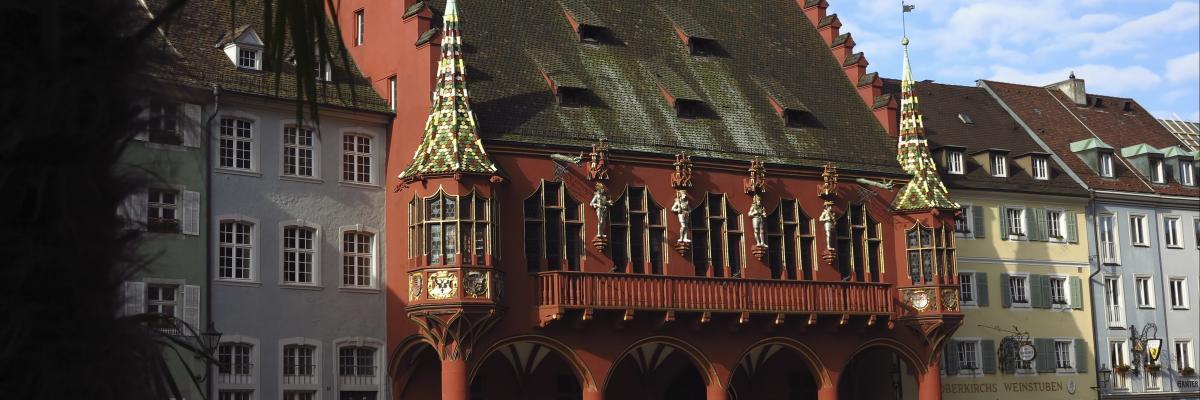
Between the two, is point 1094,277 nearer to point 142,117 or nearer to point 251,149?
point 251,149

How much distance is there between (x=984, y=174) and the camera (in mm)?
45469

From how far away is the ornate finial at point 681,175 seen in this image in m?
35.0

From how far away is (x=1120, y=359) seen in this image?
47062 millimetres

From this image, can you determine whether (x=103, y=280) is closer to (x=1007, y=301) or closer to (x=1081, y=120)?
(x=1007, y=301)

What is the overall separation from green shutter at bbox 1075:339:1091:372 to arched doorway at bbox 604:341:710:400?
14574 mm

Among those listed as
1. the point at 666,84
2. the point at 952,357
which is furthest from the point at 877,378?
the point at 666,84

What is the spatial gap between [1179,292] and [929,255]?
51.8ft

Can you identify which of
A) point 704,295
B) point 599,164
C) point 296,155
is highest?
point 296,155

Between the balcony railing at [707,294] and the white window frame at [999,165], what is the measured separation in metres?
9.64

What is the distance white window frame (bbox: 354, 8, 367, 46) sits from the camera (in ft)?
118

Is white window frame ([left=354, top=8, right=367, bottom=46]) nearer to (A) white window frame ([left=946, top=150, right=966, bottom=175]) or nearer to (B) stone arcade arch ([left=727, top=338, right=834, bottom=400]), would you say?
(B) stone arcade arch ([left=727, top=338, right=834, bottom=400])

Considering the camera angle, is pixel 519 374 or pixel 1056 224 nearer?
pixel 519 374

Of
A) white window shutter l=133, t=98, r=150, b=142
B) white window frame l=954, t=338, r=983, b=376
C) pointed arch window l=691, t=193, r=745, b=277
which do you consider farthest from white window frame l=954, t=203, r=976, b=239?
white window shutter l=133, t=98, r=150, b=142

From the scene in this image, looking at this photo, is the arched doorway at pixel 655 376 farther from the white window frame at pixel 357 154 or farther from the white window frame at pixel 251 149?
the white window frame at pixel 251 149
